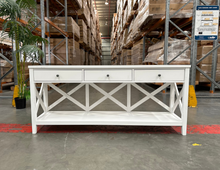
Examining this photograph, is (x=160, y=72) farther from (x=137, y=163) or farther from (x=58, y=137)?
(x=58, y=137)

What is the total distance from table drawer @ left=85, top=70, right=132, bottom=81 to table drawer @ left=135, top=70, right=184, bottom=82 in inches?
4.5

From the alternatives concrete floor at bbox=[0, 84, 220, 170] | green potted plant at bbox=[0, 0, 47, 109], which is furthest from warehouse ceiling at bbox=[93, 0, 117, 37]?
concrete floor at bbox=[0, 84, 220, 170]

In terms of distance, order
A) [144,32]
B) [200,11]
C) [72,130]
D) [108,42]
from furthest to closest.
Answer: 1. [108,42]
2. [144,32]
3. [200,11]
4. [72,130]

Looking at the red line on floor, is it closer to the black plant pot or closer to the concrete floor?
the concrete floor

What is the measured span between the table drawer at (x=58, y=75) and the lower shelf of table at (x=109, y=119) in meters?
0.50

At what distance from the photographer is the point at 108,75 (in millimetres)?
1761

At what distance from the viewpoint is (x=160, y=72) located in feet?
5.75

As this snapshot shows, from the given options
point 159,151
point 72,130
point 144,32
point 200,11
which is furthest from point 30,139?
point 144,32

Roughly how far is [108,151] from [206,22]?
354 centimetres

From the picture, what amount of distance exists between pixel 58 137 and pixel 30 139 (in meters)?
0.30

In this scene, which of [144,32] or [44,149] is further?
[144,32]

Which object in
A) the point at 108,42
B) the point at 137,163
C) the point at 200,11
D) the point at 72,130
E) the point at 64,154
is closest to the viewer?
the point at 137,163

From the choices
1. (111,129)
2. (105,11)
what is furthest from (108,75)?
(105,11)

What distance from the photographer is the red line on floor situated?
195 cm
